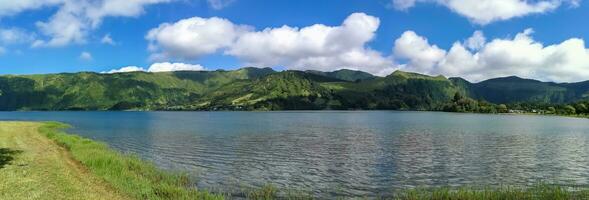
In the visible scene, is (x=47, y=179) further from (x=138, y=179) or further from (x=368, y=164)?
(x=368, y=164)

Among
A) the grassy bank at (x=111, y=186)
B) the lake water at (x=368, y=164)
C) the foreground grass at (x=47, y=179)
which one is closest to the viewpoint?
the foreground grass at (x=47, y=179)

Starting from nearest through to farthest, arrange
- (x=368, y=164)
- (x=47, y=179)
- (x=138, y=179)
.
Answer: (x=47, y=179), (x=138, y=179), (x=368, y=164)

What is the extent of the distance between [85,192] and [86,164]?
16.4 m

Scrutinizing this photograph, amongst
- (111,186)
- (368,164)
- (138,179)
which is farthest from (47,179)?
(368,164)

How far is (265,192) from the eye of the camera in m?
38.2

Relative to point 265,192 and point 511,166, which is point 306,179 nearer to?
point 265,192

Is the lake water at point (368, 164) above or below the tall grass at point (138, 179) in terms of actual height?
below

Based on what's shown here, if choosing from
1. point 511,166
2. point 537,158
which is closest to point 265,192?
point 511,166

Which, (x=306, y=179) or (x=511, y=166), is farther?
(x=511, y=166)

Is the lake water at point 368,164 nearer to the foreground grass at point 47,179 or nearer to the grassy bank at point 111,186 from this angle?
the grassy bank at point 111,186

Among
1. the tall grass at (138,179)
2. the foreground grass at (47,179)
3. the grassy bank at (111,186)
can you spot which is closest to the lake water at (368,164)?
the tall grass at (138,179)

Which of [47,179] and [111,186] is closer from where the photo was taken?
[111,186]

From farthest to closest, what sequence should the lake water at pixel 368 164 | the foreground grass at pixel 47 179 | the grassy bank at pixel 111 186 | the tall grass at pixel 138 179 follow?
the lake water at pixel 368 164, the tall grass at pixel 138 179, the grassy bank at pixel 111 186, the foreground grass at pixel 47 179

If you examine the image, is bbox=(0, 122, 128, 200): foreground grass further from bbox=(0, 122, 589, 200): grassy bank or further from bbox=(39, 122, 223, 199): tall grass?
bbox=(39, 122, 223, 199): tall grass
